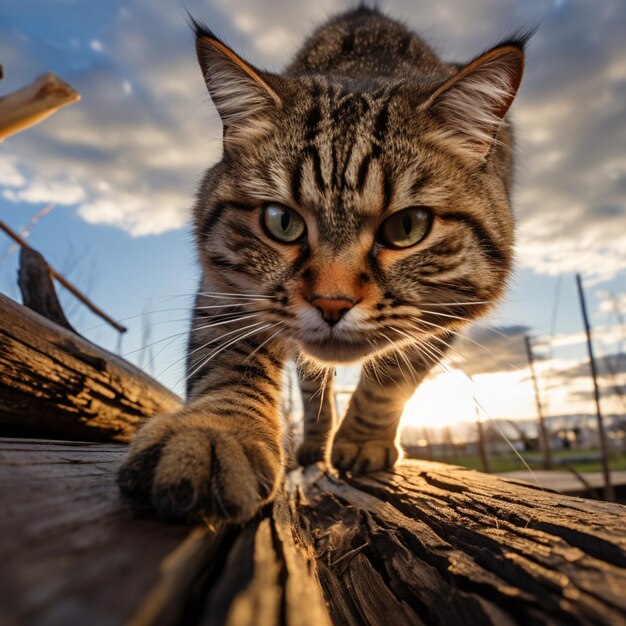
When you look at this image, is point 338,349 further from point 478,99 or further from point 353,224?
point 478,99

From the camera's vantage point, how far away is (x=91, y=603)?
39 centimetres

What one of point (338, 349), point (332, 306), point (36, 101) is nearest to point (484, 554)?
point (332, 306)

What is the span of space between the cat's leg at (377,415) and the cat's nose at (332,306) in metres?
0.65

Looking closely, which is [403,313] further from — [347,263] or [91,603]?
[91,603]

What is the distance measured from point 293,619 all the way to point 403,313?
1198mm

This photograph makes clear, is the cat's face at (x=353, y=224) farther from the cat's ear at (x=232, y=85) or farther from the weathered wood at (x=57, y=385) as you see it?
the weathered wood at (x=57, y=385)

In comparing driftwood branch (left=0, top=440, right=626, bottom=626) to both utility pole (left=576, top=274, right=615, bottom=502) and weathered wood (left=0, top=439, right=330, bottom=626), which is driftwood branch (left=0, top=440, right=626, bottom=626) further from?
utility pole (left=576, top=274, right=615, bottom=502)

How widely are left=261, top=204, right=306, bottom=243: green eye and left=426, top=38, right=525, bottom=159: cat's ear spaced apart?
61 centimetres

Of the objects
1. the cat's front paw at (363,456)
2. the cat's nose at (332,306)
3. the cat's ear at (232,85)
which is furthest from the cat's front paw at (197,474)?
the cat's ear at (232,85)

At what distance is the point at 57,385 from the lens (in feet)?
4.93

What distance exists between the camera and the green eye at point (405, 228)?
165cm

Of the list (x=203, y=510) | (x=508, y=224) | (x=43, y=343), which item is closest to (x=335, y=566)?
(x=203, y=510)

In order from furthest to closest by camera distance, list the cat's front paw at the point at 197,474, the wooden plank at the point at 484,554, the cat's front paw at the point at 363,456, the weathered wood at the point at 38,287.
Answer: the weathered wood at the point at 38,287 → the cat's front paw at the point at 363,456 → the cat's front paw at the point at 197,474 → the wooden plank at the point at 484,554

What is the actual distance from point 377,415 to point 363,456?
0.19 metres
